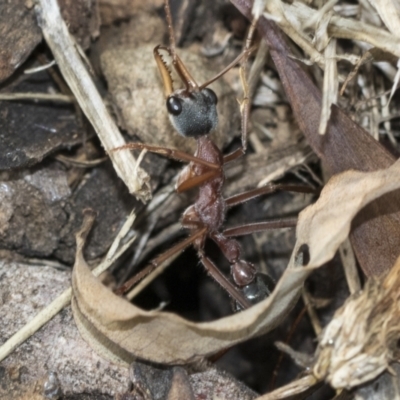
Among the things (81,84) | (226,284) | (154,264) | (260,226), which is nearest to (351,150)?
(260,226)

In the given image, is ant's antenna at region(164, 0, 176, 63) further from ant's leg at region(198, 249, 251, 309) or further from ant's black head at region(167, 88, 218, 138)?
ant's leg at region(198, 249, 251, 309)

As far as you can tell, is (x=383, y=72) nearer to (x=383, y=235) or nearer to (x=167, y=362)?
(x=383, y=235)

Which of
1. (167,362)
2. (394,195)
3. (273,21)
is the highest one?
(273,21)

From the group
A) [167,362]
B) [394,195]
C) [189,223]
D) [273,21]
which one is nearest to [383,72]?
[273,21]

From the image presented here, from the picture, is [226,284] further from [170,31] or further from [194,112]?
[170,31]

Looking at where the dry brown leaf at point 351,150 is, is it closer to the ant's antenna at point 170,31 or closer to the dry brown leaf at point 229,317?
the dry brown leaf at point 229,317

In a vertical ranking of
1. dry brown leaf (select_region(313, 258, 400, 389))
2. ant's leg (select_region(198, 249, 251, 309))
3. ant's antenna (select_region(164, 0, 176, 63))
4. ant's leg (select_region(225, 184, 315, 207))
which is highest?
ant's antenna (select_region(164, 0, 176, 63))

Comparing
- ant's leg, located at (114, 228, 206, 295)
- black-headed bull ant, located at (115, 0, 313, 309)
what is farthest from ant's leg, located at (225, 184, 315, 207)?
ant's leg, located at (114, 228, 206, 295)
